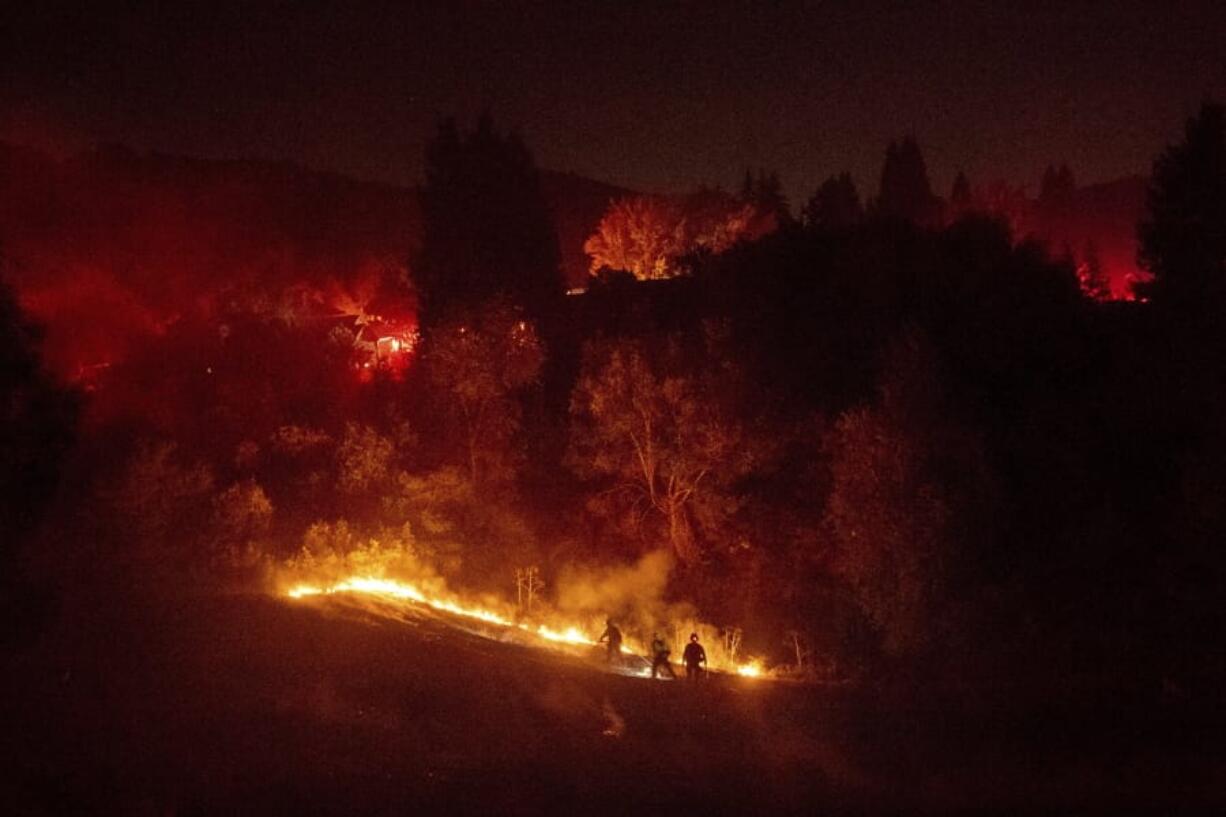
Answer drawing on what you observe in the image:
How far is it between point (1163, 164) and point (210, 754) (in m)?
38.5

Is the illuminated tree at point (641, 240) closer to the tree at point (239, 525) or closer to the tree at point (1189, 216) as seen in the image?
the tree at point (1189, 216)

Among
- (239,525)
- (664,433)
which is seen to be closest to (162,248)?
(239,525)

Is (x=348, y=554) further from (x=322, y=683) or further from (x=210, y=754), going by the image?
(x=210, y=754)

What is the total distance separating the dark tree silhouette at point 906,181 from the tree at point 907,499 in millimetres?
43918

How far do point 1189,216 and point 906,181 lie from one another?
3220 centimetres

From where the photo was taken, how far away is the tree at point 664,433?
3042 centimetres

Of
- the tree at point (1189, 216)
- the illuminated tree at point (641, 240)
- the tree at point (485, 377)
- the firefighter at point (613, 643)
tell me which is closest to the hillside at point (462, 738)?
the firefighter at point (613, 643)

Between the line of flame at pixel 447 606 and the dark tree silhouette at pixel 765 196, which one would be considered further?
the dark tree silhouette at pixel 765 196

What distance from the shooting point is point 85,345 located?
129 ft

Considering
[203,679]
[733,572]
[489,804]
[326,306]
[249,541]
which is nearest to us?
[489,804]

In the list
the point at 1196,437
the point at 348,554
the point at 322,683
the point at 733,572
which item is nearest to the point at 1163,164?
the point at 1196,437

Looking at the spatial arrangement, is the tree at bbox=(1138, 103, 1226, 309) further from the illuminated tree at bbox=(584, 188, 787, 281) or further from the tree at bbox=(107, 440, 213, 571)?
the tree at bbox=(107, 440, 213, 571)

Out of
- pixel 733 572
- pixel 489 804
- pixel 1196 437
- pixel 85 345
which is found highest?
pixel 85 345

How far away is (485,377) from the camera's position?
109 feet
